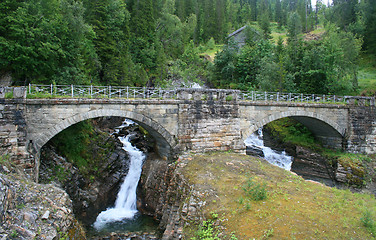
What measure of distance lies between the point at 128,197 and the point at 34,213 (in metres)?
11.3

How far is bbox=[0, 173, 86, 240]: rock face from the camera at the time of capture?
7.45 m

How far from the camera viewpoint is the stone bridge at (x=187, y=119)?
13953 mm

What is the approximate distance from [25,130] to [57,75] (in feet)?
31.7

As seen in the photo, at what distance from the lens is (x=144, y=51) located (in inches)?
1547

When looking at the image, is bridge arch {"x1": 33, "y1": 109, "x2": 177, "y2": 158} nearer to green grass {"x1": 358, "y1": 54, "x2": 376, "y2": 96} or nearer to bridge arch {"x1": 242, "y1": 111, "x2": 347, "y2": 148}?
bridge arch {"x1": 242, "y1": 111, "x2": 347, "y2": 148}

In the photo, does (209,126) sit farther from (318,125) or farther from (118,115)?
(318,125)

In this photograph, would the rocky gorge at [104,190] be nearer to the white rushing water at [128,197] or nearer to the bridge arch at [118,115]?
the white rushing water at [128,197]

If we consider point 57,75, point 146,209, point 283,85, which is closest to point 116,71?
point 57,75

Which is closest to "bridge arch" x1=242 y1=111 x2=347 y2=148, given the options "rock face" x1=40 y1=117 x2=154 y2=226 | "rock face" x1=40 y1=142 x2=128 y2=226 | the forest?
the forest

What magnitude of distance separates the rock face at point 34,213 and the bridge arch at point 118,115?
4.38m

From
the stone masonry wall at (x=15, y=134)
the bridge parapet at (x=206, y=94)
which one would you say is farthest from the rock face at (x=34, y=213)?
the bridge parapet at (x=206, y=94)

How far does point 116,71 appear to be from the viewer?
3014 cm

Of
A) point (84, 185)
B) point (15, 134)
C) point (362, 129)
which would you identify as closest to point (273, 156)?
point (362, 129)

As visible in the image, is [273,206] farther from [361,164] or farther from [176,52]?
[176,52]
